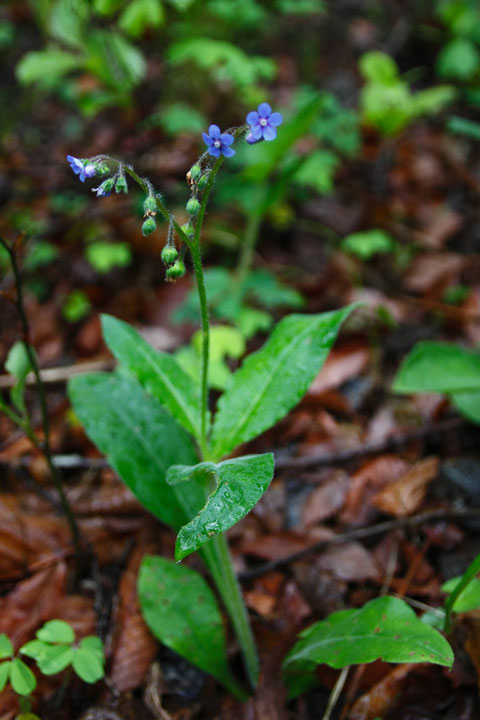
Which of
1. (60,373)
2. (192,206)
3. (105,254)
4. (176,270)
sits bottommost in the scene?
(60,373)

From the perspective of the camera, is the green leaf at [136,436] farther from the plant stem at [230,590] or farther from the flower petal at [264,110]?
the flower petal at [264,110]

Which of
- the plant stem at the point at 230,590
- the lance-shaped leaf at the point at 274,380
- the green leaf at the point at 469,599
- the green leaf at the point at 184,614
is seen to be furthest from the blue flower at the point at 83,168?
the green leaf at the point at 469,599

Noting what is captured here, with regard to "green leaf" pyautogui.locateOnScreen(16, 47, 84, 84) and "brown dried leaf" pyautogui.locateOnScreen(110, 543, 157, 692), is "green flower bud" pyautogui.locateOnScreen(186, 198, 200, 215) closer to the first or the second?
"brown dried leaf" pyautogui.locateOnScreen(110, 543, 157, 692)

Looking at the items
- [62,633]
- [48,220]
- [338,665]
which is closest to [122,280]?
[48,220]

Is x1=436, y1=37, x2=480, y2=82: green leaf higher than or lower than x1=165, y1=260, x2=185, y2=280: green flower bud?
lower

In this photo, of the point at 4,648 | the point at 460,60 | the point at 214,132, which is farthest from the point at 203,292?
the point at 460,60

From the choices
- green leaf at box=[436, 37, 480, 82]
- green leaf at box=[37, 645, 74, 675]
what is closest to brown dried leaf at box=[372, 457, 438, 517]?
green leaf at box=[37, 645, 74, 675]

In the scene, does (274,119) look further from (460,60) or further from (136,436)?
(460,60)
